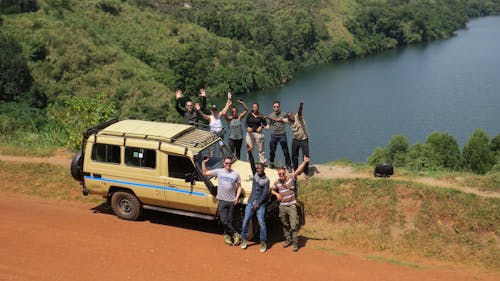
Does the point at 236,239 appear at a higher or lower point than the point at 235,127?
lower

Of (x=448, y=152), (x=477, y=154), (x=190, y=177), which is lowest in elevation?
(x=448, y=152)

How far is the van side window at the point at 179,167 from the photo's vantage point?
10352 millimetres

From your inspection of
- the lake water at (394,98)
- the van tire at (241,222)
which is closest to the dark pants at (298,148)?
the van tire at (241,222)

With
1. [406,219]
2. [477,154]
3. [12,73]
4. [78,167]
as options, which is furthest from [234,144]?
[12,73]

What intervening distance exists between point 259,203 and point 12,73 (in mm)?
41952

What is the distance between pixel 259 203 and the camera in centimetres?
958

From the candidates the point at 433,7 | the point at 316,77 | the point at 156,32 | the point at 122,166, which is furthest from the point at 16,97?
the point at 433,7

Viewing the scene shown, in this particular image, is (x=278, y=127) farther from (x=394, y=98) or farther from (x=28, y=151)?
(x=394, y=98)

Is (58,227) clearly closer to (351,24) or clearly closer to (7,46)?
(7,46)

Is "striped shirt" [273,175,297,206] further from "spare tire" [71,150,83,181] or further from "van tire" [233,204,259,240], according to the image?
"spare tire" [71,150,83,181]

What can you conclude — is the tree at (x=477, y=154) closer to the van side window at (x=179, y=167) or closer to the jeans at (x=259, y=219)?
the jeans at (x=259, y=219)

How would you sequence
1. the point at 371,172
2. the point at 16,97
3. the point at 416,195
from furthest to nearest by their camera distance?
the point at 16,97, the point at 371,172, the point at 416,195

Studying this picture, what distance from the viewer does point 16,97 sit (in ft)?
147

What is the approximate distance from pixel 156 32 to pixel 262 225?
70.1m
